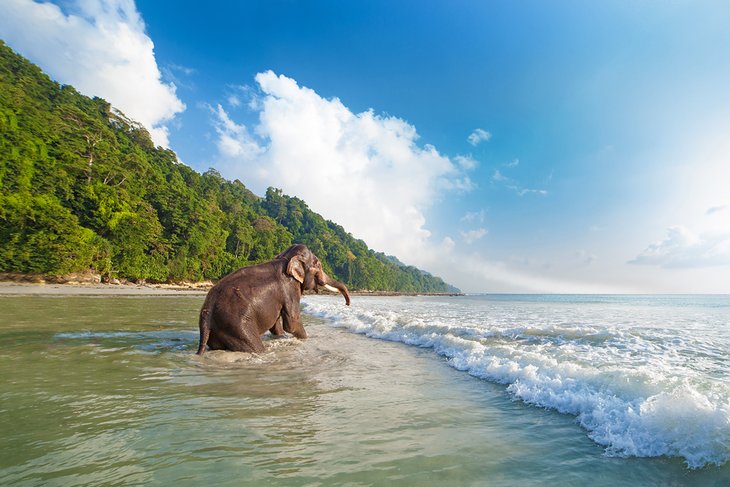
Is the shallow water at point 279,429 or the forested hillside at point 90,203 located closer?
the shallow water at point 279,429

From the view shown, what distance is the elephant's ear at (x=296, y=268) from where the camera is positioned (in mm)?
7599

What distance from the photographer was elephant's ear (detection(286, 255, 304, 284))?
24.9 ft

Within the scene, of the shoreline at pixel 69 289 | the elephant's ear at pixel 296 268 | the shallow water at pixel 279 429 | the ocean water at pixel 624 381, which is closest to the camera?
the shallow water at pixel 279 429

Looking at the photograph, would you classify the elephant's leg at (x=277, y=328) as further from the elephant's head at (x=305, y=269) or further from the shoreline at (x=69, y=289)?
the shoreline at (x=69, y=289)

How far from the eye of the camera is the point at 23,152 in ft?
134

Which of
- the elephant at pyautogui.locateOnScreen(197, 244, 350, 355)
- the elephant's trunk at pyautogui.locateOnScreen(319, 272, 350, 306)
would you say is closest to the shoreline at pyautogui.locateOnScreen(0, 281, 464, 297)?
the elephant's trunk at pyautogui.locateOnScreen(319, 272, 350, 306)

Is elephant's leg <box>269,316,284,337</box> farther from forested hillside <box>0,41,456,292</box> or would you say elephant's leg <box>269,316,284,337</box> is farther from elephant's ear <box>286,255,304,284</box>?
forested hillside <box>0,41,456,292</box>

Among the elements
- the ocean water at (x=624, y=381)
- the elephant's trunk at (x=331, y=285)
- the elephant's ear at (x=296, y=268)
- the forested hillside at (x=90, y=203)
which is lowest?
the ocean water at (x=624, y=381)

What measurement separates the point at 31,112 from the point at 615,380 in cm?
7180

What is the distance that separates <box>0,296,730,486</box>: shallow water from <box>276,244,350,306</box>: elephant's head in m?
2.27

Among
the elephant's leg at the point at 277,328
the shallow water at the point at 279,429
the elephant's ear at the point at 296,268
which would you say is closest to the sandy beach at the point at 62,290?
the elephant's leg at the point at 277,328

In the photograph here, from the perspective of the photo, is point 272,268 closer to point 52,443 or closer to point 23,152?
point 52,443

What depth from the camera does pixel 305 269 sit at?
8.09 meters

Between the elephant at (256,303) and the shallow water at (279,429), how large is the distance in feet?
2.31
